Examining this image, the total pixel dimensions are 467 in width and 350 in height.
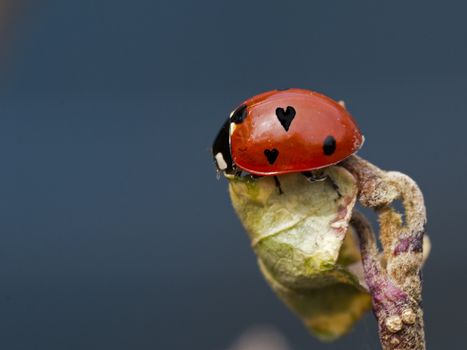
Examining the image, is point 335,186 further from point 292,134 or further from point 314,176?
point 292,134

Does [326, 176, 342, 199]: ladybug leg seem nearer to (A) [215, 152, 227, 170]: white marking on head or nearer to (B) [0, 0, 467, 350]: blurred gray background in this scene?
(A) [215, 152, 227, 170]: white marking on head

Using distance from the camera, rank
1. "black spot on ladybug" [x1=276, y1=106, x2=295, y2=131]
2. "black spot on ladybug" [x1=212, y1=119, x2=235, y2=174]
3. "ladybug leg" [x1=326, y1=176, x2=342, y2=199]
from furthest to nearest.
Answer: "black spot on ladybug" [x1=212, y1=119, x2=235, y2=174], "black spot on ladybug" [x1=276, y1=106, x2=295, y2=131], "ladybug leg" [x1=326, y1=176, x2=342, y2=199]

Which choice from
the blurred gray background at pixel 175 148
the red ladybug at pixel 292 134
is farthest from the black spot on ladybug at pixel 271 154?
the blurred gray background at pixel 175 148

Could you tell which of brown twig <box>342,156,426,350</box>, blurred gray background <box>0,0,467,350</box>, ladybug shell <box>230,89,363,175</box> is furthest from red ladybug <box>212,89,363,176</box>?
blurred gray background <box>0,0,467,350</box>

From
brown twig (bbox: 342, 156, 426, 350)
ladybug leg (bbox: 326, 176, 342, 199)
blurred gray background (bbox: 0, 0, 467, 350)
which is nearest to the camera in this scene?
brown twig (bbox: 342, 156, 426, 350)

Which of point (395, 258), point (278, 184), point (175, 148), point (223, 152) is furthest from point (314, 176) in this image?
point (175, 148)

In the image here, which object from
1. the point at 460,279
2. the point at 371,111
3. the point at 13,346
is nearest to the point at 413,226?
the point at 13,346

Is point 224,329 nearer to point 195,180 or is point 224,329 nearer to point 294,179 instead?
point 195,180
